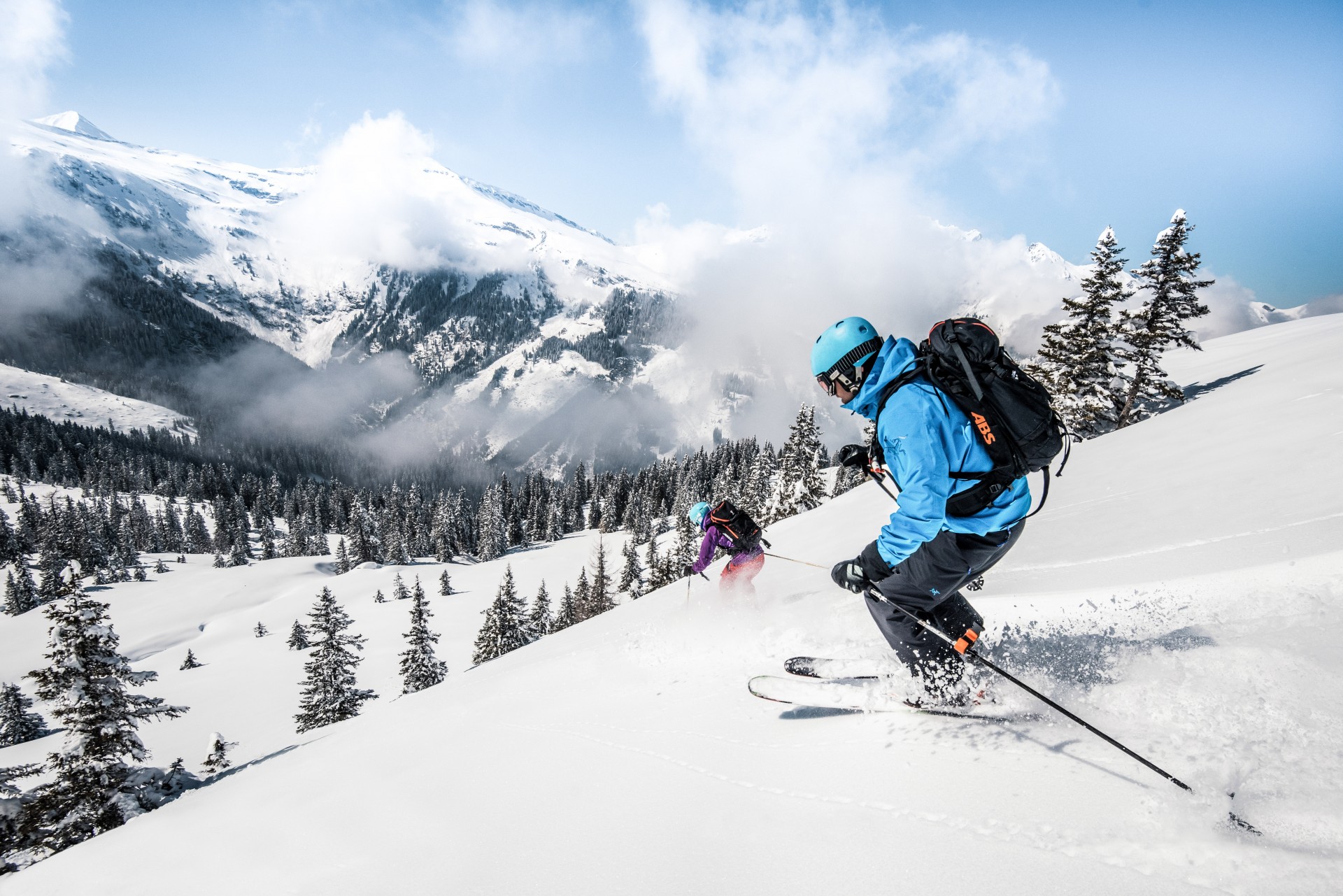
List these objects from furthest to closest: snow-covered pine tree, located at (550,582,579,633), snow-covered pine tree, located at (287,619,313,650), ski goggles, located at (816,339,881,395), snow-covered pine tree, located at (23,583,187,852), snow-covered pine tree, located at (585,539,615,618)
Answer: snow-covered pine tree, located at (287,619,313,650)
snow-covered pine tree, located at (550,582,579,633)
snow-covered pine tree, located at (585,539,615,618)
snow-covered pine tree, located at (23,583,187,852)
ski goggles, located at (816,339,881,395)

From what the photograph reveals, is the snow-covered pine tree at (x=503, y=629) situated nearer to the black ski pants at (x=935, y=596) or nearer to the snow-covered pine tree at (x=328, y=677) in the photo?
the snow-covered pine tree at (x=328, y=677)

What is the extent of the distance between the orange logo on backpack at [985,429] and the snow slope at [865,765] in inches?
75.5

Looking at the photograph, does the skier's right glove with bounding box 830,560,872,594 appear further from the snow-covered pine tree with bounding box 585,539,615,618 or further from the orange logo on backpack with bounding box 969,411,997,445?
the snow-covered pine tree with bounding box 585,539,615,618

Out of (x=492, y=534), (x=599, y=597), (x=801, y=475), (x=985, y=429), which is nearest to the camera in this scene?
(x=985, y=429)

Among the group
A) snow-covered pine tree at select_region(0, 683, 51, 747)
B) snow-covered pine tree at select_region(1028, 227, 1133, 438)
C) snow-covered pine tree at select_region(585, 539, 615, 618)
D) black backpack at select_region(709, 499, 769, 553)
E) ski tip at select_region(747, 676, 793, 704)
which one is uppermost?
snow-covered pine tree at select_region(1028, 227, 1133, 438)

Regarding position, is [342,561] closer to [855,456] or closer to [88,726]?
[88,726]

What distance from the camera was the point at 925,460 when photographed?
3709 millimetres

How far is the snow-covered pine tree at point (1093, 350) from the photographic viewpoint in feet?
91.5

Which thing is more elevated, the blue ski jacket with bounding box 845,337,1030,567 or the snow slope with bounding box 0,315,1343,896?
the blue ski jacket with bounding box 845,337,1030,567

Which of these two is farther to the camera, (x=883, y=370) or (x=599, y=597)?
(x=599, y=597)

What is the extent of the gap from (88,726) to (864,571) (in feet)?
65.4

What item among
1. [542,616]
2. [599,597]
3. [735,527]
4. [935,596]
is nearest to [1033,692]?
[935,596]

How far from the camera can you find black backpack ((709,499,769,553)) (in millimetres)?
10086

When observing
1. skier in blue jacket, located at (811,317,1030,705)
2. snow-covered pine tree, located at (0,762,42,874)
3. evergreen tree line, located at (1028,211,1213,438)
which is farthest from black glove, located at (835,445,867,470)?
evergreen tree line, located at (1028,211,1213,438)
